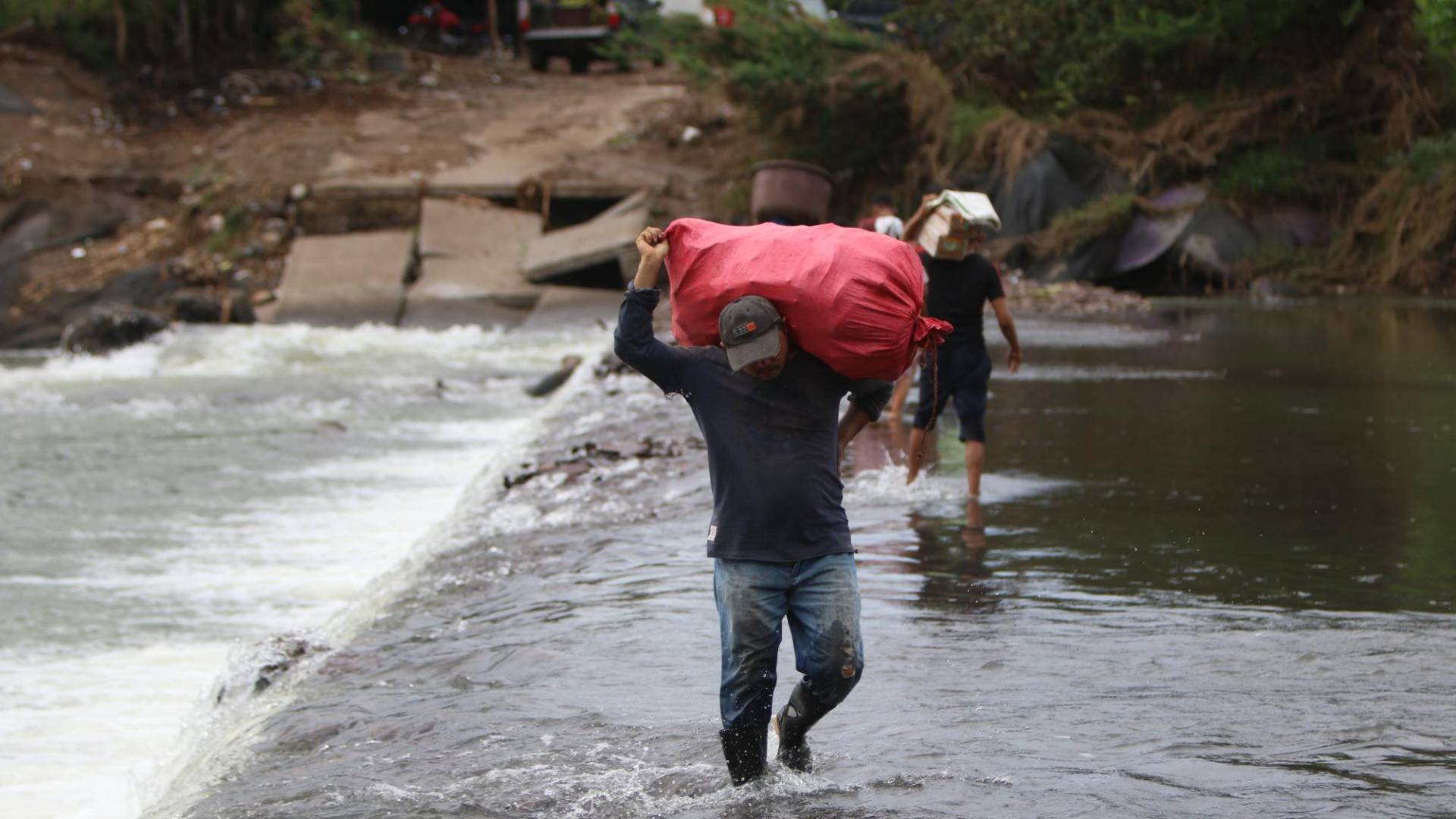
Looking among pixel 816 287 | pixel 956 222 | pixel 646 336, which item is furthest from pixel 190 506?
pixel 816 287

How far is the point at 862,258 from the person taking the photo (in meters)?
4.77

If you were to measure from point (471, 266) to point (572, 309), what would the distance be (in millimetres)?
2354

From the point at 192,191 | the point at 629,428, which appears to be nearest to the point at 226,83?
the point at 192,191

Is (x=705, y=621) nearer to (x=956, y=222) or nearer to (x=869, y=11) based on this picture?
(x=956, y=222)

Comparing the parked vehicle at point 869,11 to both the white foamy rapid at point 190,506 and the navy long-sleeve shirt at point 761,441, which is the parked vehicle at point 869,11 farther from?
the navy long-sleeve shirt at point 761,441

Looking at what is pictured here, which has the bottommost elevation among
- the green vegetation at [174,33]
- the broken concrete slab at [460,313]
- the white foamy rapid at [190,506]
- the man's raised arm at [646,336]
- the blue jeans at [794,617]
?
the white foamy rapid at [190,506]

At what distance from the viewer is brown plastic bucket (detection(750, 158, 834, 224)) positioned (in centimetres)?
2039

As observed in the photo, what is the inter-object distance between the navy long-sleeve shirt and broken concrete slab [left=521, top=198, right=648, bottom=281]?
20.2 m

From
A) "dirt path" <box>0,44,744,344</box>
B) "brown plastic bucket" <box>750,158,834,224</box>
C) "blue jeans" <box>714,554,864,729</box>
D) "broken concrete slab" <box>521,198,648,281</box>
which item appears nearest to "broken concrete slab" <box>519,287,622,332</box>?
"broken concrete slab" <box>521,198,648,281</box>

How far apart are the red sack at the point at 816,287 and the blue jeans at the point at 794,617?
628mm

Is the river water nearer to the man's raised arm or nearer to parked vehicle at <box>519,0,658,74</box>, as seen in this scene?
the man's raised arm

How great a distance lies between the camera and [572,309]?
83.7 ft

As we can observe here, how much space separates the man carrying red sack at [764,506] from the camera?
458 centimetres

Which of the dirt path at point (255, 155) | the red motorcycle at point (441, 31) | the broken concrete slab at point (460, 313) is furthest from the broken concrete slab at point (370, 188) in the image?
the red motorcycle at point (441, 31)
